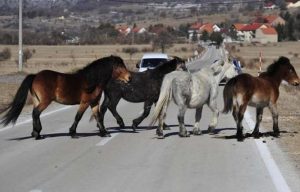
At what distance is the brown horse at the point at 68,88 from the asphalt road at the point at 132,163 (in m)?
0.63

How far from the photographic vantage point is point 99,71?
46.4ft

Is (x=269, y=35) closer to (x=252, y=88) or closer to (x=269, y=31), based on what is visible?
(x=269, y=31)

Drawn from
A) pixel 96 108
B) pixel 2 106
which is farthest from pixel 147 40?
pixel 96 108

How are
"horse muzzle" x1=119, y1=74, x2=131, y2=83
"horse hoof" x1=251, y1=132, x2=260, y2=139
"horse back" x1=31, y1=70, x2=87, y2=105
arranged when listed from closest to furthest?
"horse back" x1=31, y1=70, x2=87, y2=105, "horse hoof" x1=251, y1=132, x2=260, y2=139, "horse muzzle" x1=119, y1=74, x2=131, y2=83

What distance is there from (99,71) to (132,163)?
376cm

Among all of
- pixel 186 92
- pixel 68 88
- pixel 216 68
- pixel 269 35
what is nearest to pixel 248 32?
pixel 269 35

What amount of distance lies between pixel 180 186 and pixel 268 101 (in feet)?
17.6

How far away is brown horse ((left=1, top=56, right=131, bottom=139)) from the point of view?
13.6 m

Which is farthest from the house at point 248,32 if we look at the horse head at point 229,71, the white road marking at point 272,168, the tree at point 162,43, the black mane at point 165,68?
the white road marking at point 272,168

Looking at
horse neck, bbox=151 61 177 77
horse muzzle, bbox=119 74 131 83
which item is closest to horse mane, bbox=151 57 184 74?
horse neck, bbox=151 61 177 77

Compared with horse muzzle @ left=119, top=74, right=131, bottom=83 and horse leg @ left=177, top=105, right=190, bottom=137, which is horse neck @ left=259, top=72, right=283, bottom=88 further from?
horse muzzle @ left=119, top=74, right=131, bottom=83

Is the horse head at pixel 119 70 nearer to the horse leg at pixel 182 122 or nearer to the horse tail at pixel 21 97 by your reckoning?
the horse leg at pixel 182 122

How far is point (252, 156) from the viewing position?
1154 centimetres

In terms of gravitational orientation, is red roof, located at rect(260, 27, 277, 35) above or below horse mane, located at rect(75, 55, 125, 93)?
below
